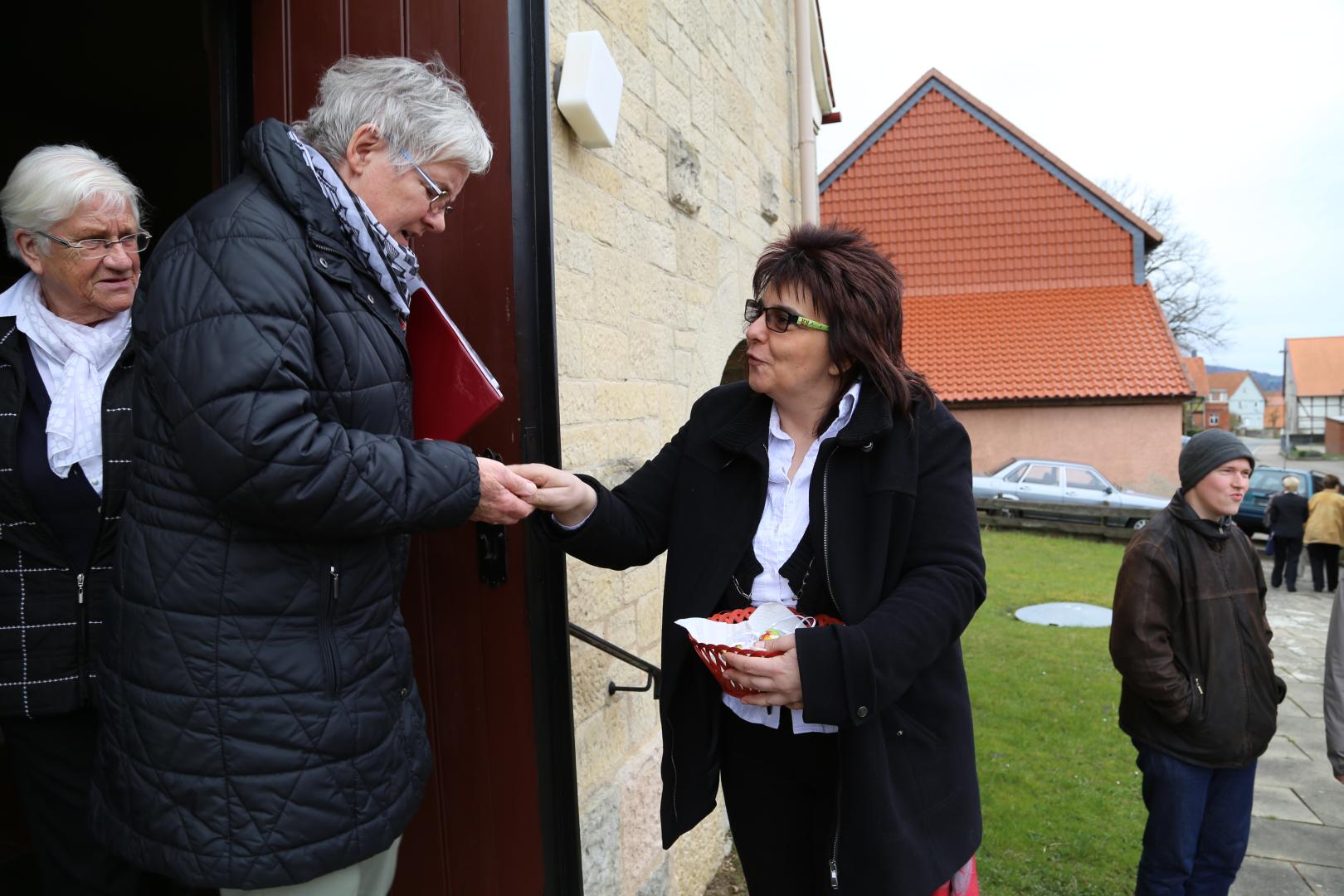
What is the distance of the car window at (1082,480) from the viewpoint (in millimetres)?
18112

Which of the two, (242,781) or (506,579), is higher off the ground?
(506,579)

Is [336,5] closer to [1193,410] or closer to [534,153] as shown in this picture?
[534,153]

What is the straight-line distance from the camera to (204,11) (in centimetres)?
251

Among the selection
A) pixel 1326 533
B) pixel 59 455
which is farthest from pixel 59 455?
pixel 1326 533

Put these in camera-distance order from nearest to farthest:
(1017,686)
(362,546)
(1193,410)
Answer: (362,546) → (1017,686) → (1193,410)

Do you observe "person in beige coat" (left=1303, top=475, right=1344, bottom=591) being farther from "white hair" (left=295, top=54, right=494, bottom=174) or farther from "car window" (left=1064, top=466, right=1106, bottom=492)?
"white hair" (left=295, top=54, right=494, bottom=174)

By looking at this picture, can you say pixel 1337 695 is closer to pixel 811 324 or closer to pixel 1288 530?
pixel 811 324

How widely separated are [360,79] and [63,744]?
1.51 metres

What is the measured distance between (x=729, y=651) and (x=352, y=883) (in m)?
0.81

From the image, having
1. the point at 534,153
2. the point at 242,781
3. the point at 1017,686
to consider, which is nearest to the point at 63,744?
the point at 242,781

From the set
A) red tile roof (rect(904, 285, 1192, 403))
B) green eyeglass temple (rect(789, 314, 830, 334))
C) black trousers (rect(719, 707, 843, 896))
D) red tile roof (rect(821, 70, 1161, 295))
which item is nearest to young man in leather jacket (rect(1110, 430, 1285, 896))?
black trousers (rect(719, 707, 843, 896))

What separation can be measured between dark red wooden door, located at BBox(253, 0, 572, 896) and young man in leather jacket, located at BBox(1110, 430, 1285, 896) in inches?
85.1

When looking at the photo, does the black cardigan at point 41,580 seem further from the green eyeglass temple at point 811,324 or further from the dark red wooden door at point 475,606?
the green eyeglass temple at point 811,324

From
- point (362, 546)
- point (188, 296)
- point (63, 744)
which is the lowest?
point (63, 744)
